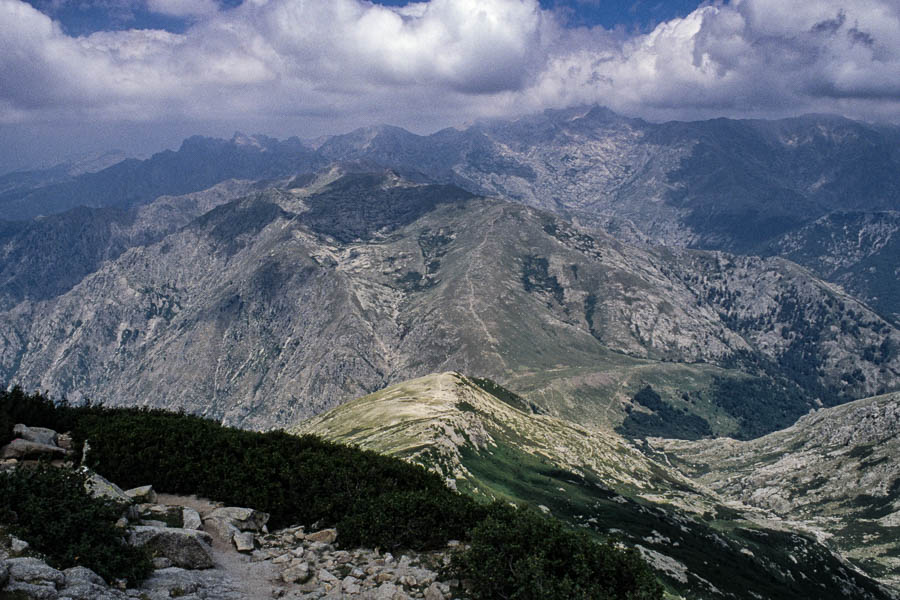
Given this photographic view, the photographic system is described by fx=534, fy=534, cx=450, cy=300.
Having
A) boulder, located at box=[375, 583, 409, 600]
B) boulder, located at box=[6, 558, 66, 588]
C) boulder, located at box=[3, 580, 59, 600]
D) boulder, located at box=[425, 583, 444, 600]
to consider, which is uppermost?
boulder, located at box=[3, 580, 59, 600]

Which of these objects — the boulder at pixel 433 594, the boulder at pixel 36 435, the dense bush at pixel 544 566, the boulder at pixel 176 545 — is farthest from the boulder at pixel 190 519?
the dense bush at pixel 544 566

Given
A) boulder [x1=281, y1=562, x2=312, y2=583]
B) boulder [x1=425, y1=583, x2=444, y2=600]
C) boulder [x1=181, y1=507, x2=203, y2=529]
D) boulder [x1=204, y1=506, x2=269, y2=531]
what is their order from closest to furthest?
boulder [x1=425, y1=583, x2=444, y2=600], boulder [x1=281, y1=562, x2=312, y2=583], boulder [x1=181, y1=507, x2=203, y2=529], boulder [x1=204, y1=506, x2=269, y2=531]

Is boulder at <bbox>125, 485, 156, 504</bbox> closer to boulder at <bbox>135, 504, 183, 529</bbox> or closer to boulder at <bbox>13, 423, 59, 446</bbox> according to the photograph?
boulder at <bbox>135, 504, 183, 529</bbox>

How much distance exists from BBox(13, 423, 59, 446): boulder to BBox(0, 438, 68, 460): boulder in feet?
3.23

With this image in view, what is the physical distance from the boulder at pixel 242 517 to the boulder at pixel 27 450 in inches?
486

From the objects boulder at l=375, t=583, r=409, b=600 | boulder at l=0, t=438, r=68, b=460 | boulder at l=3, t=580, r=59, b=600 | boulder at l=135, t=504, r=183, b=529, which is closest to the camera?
boulder at l=3, t=580, r=59, b=600

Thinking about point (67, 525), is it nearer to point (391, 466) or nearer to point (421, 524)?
point (421, 524)

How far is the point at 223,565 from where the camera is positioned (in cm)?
2856

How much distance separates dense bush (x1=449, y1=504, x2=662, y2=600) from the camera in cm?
2719

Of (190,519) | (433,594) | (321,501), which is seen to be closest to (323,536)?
(321,501)

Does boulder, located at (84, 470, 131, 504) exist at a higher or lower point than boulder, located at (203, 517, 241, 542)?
higher

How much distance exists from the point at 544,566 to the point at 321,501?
1610cm

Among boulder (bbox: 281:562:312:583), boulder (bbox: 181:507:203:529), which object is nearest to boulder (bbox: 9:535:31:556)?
boulder (bbox: 181:507:203:529)

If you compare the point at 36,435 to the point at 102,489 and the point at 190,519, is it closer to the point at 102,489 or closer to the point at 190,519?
the point at 102,489
